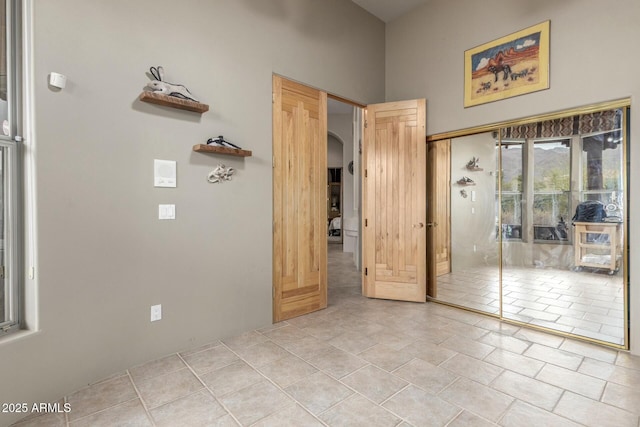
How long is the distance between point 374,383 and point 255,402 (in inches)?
31.8

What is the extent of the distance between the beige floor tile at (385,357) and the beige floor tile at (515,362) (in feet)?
2.16

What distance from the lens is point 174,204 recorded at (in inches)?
104

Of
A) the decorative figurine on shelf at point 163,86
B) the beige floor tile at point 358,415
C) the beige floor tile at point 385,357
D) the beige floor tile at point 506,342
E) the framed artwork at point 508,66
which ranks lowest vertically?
the beige floor tile at point 506,342

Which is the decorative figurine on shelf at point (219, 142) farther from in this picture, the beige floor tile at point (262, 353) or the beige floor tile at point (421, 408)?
the beige floor tile at point (421, 408)

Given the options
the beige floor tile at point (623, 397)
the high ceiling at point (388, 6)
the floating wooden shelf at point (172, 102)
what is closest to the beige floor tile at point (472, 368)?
the beige floor tile at point (623, 397)

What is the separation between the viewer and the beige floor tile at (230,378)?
2.17m

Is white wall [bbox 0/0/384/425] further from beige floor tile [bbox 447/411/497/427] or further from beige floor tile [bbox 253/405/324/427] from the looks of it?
beige floor tile [bbox 447/411/497/427]

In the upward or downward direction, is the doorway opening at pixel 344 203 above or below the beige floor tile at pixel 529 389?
above

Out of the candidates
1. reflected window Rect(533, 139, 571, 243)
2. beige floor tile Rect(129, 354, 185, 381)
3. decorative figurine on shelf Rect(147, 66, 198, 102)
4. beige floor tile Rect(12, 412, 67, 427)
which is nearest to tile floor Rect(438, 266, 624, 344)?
reflected window Rect(533, 139, 571, 243)

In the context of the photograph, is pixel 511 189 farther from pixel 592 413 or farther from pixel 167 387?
pixel 167 387

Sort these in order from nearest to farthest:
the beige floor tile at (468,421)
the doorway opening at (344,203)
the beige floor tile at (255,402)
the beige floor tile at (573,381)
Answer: the beige floor tile at (468,421) < the beige floor tile at (255,402) < the beige floor tile at (573,381) < the doorway opening at (344,203)

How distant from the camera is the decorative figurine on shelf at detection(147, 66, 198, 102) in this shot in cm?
246

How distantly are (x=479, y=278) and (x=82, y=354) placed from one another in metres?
3.93

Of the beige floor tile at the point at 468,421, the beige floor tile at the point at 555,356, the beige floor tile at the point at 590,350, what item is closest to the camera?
the beige floor tile at the point at 468,421
